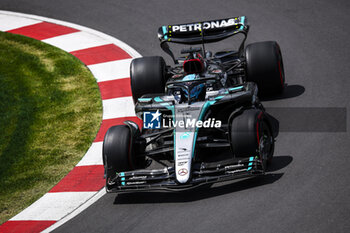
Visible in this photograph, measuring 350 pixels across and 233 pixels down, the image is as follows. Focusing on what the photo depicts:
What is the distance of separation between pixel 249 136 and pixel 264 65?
2.32 metres

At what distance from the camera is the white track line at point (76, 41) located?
12.3m

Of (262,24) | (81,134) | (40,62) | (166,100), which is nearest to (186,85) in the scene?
(166,100)

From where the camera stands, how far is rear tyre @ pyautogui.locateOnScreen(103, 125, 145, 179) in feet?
22.5

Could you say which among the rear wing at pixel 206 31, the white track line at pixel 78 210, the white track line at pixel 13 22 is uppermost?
the white track line at pixel 13 22

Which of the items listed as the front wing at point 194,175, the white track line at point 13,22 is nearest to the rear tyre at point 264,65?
the front wing at point 194,175

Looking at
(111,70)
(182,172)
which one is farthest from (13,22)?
(182,172)

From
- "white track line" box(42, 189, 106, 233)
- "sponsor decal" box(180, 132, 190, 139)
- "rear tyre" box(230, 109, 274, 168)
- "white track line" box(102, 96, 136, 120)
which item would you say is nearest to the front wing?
"rear tyre" box(230, 109, 274, 168)

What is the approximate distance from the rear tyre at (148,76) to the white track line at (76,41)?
12.1 feet

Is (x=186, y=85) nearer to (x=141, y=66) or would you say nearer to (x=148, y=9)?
(x=141, y=66)

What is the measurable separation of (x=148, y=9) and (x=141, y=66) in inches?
195

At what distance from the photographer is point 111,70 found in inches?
435

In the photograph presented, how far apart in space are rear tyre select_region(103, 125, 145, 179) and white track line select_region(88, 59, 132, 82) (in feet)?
12.8

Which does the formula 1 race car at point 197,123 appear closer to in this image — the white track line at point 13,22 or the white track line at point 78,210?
the white track line at point 78,210

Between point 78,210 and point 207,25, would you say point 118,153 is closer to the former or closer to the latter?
point 78,210
